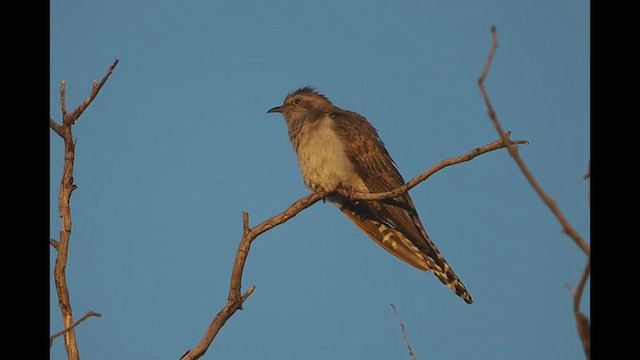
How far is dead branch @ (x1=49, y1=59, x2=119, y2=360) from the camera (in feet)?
15.0

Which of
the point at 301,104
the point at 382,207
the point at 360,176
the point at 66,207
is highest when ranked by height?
the point at 301,104

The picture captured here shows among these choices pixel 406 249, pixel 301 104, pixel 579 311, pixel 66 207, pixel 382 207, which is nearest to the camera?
pixel 579 311

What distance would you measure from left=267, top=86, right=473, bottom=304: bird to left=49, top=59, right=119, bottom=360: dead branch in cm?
333

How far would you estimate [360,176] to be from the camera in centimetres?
811

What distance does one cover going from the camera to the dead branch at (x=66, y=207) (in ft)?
15.0

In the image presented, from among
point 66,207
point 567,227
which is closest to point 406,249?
point 66,207

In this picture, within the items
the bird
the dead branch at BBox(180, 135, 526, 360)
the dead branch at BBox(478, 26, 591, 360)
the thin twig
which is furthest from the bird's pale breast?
the thin twig

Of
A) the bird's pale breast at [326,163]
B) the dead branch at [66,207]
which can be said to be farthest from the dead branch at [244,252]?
the bird's pale breast at [326,163]

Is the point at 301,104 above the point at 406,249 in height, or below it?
above

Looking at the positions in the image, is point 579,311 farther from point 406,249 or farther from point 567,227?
point 406,249

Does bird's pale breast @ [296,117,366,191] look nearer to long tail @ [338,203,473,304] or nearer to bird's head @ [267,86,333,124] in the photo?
long tail @ [338,203,473,304]

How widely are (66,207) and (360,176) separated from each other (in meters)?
3.87
